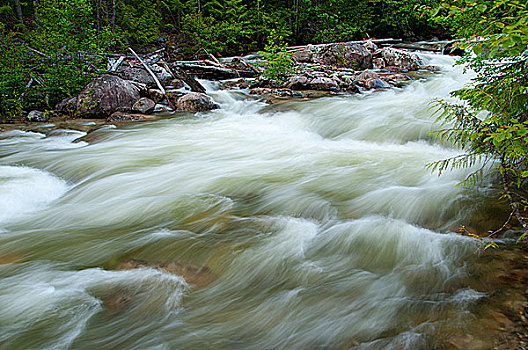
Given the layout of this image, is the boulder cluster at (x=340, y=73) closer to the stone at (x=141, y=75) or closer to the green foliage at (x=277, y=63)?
the green foliage at (x=277, y=63)

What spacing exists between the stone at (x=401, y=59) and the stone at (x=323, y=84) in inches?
181

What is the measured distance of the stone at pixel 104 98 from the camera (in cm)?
828

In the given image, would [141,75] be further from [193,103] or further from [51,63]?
[51,63]

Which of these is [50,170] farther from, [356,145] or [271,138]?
[356,145]

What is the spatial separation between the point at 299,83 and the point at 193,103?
342cm

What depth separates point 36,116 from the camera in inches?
322

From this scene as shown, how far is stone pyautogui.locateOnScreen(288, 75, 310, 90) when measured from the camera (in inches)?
417

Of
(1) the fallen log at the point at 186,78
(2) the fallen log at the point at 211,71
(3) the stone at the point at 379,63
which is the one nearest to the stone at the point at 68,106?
(1) the fallen log at the point at 186,78

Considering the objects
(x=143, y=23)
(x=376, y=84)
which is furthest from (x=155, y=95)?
(x=143, y=23)

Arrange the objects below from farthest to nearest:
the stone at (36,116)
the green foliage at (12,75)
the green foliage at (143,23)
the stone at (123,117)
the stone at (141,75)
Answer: the green foliage at (143,23)
the stone at (141,75)
the green foliage at (12,75)
the stone at (36,116)
the stone at (123,117)

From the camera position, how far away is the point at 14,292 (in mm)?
2551

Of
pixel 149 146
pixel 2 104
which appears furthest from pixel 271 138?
pixel 2 104

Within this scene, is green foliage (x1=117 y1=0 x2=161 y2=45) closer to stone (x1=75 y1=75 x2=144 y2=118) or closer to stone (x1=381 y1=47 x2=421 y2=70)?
stone (x1=75 y1=75 x2=144 y2=118)

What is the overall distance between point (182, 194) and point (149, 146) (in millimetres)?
2504
